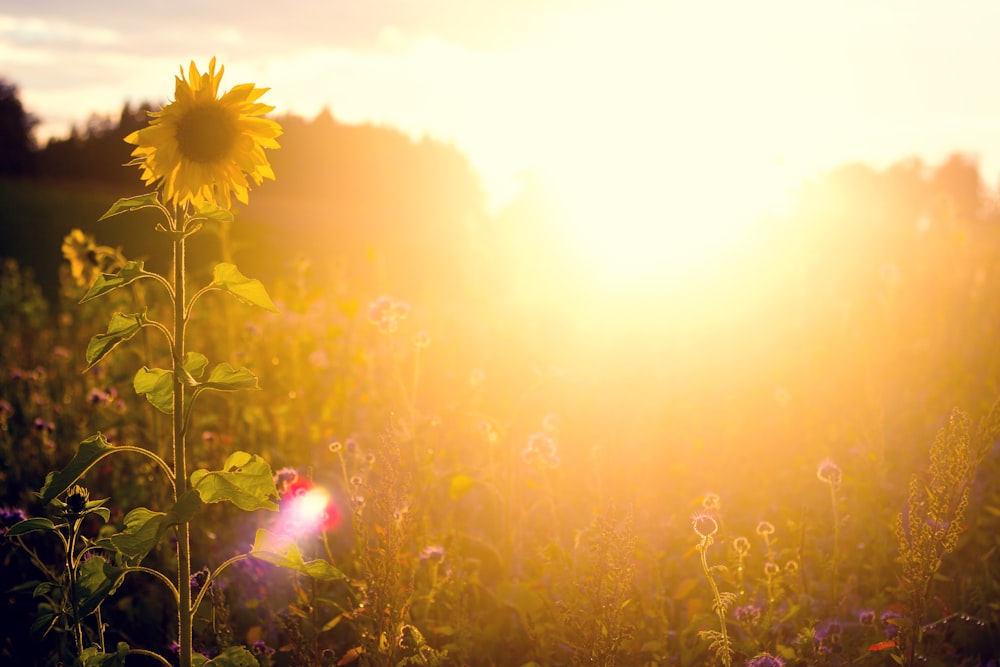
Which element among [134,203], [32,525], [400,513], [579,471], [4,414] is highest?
[134,203]

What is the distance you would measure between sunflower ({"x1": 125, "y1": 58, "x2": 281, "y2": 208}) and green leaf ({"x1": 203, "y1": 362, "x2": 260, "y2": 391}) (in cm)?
54

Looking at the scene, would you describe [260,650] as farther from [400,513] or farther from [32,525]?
[32,525]

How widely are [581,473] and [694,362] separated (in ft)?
7.48

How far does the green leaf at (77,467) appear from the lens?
73.9 inches

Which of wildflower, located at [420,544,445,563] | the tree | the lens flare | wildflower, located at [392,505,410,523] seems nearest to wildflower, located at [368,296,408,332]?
the lens flare

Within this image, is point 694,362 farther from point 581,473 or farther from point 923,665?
point 923,665

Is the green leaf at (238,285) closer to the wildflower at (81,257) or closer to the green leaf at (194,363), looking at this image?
the green leaf at (194,363)

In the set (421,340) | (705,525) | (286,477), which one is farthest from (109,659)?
(421,340)

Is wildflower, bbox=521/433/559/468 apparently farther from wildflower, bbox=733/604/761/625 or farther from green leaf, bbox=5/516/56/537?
green leaf, bbox=5/516/56/537

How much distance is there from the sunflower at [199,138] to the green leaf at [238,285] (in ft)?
0.83

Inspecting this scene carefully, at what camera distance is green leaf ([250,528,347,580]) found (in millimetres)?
1999

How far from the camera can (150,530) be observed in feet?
6.27

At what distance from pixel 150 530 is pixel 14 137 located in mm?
51021

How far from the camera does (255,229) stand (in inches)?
982
